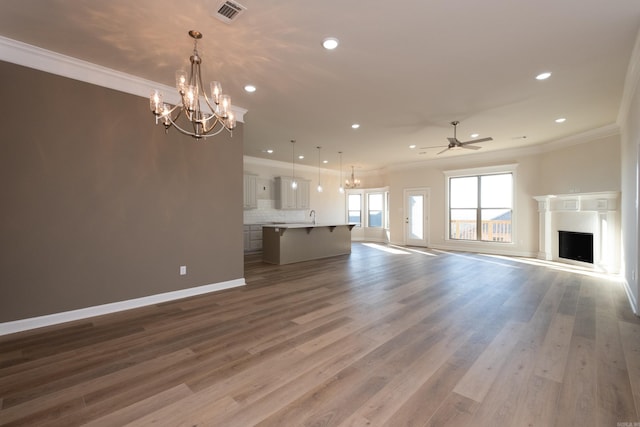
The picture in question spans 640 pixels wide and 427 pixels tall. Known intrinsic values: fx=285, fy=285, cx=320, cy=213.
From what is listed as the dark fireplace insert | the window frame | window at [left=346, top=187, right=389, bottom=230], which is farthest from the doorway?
the dark fireplace insert

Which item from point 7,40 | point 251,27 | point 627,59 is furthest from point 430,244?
point 7,40

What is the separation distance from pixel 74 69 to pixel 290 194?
685cm

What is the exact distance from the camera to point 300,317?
11.2 ft

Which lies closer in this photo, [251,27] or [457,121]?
[251,27]

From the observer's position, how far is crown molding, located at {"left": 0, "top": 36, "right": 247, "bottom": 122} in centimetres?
298

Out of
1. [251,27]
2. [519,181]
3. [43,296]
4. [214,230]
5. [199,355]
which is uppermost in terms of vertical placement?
[251,27]

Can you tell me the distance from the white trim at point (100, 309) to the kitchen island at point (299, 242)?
2.17 meters

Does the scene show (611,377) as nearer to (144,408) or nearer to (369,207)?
(144,408)

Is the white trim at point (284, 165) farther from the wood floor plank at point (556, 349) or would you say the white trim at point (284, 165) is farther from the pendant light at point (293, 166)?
the wood floor plank at point (556, 349)

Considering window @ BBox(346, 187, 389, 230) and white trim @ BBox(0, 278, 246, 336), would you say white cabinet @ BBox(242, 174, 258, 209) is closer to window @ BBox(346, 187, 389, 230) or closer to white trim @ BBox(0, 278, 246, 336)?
white trim @ BBox(0, 278, 246, 336)

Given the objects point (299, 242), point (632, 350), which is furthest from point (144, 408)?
point (299, 242)

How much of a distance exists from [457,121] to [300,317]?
4.60 metres

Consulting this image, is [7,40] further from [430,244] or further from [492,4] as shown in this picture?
[430,244]

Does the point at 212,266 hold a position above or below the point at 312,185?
below
